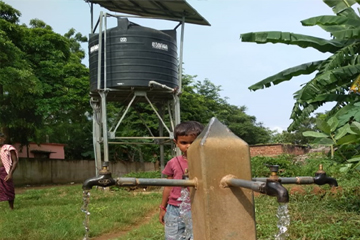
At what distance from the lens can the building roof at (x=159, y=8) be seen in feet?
30.5

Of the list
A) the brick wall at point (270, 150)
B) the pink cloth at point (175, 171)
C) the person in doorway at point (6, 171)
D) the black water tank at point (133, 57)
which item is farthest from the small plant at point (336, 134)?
the brick wall at point (270, 150)

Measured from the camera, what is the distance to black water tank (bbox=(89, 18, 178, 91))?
8.85 metres

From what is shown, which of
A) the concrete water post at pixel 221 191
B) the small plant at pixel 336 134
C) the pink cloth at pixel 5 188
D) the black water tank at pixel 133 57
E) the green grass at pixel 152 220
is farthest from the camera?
the black water tank at pixel 133 57

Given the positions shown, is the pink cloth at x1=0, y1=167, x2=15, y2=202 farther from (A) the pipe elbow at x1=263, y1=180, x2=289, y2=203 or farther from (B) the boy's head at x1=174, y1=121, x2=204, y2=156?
(A) the pipe elbow at x1=263, y1=180, x2=289, y2=203

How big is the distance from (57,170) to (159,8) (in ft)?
36.5

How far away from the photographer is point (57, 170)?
59.7 ft

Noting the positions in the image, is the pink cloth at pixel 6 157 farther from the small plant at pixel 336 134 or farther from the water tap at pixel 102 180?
the water tap at pixel 102 180

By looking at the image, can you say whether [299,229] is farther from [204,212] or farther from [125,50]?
[125,50]

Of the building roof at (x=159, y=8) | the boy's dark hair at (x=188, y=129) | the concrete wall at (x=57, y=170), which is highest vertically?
the building roof at (x=159, y=8)

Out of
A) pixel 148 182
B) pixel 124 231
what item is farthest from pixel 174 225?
pixel 124 231

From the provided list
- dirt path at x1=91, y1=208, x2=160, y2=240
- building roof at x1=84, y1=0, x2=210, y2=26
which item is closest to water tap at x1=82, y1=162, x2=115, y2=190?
dirt path at x1=91, y1=208, x2=160, y2=240

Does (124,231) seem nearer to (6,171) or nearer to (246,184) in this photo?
(6,171)

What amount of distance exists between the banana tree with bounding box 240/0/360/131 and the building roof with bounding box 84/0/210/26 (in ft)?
13.2

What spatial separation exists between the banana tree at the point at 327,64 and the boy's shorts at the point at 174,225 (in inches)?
122
